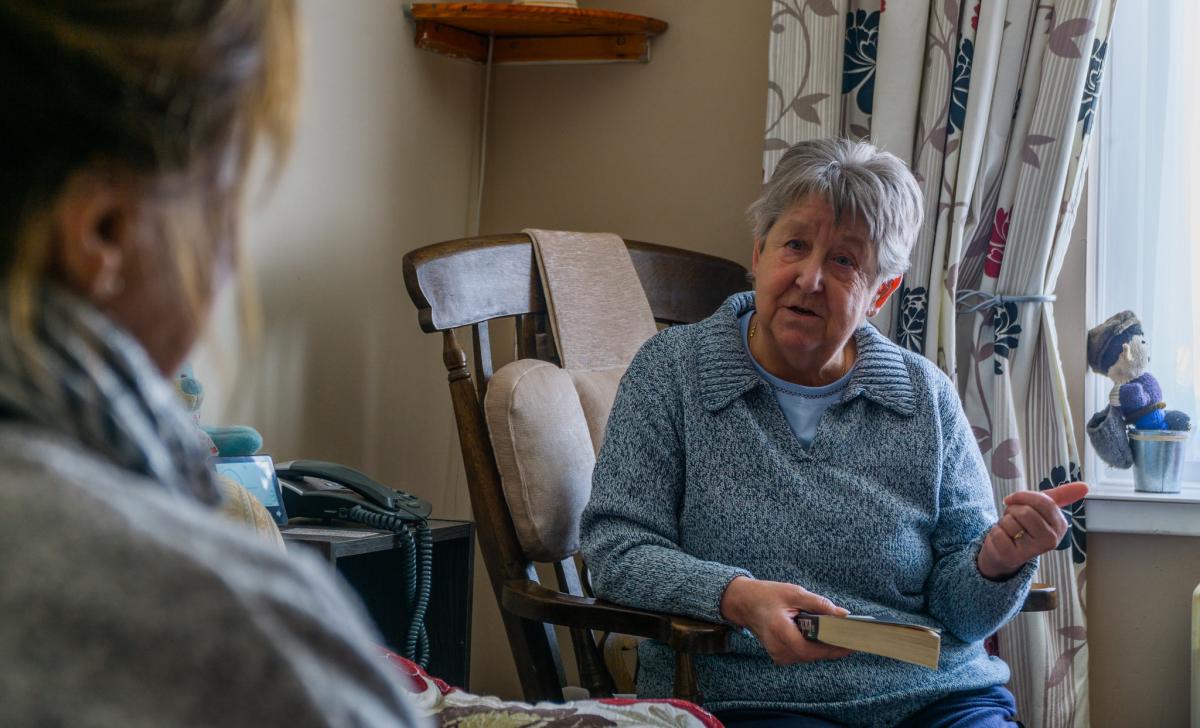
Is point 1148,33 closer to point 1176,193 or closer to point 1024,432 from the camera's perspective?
point 1176,193

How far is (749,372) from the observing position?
1.61 metres

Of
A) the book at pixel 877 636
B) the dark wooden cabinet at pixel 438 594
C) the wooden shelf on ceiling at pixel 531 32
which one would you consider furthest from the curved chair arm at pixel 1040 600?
the wooden shelf on ceiling at pixel 531 32

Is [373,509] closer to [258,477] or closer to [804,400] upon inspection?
[258,477]

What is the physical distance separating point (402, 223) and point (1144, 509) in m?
1.41

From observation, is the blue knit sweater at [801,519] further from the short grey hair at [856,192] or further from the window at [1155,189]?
the window at [1155,189]

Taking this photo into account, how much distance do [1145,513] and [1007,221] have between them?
21.8 inches

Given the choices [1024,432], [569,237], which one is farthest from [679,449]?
[1024,432]

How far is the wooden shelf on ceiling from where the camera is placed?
2.20 m

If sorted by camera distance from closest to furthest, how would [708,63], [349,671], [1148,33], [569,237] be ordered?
1. [349,671]
2. [569,237]
3. [1148,33]
4. [708,63]

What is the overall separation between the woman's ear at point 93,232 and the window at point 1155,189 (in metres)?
2.06

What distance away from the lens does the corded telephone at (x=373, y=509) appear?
1.61m

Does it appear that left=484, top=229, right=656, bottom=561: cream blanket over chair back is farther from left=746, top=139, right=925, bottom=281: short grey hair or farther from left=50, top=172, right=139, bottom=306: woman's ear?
left=50, top=172, right=139, bottom=306: woman's ear

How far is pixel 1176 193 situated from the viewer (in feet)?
7.22

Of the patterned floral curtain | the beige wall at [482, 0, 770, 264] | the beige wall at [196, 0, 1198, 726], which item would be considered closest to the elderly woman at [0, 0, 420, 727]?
the beige wall at [196, 0, 1198, 726]
